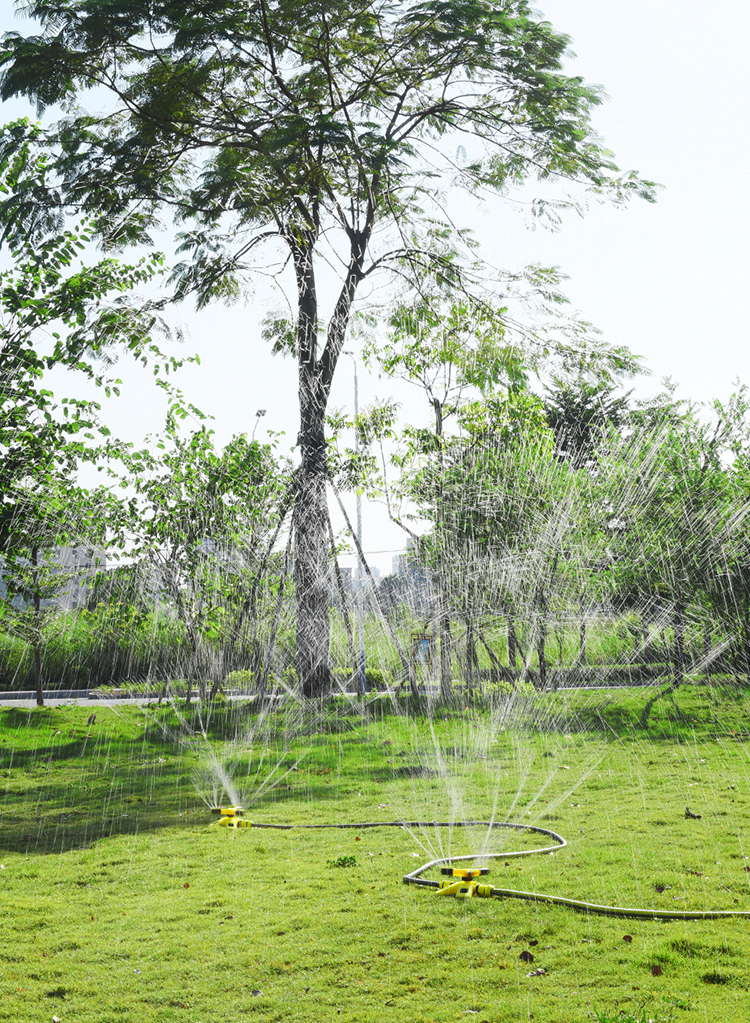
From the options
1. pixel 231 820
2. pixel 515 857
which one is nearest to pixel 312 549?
pixel 231 820

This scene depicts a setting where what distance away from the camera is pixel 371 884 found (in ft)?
16.7

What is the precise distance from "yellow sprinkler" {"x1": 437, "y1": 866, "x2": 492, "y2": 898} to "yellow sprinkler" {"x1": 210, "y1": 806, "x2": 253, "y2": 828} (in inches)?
115

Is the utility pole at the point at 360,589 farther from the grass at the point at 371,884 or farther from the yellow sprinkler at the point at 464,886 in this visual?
the yellow sprinkler at the point at 464,886

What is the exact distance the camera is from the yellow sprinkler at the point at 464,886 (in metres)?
4.61

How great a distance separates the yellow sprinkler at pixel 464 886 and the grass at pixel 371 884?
0.09m

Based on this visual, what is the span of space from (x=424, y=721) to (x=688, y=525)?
5.13 metres

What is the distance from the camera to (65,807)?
867 centimetres

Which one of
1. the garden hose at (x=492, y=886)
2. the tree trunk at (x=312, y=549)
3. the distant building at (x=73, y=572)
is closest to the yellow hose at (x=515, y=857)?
the garden hose at (x=492, y=886)

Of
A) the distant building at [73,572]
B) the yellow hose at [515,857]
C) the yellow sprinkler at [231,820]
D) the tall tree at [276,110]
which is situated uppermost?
the tall tree at [276,110]

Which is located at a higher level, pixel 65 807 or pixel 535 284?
pixel 535 284

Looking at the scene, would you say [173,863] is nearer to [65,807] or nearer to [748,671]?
[65,807]

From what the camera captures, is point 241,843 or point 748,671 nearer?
point 241,843

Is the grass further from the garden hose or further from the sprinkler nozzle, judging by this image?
the sprinkler nozzle

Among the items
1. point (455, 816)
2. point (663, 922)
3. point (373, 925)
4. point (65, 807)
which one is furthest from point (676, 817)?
point (65, 807)
